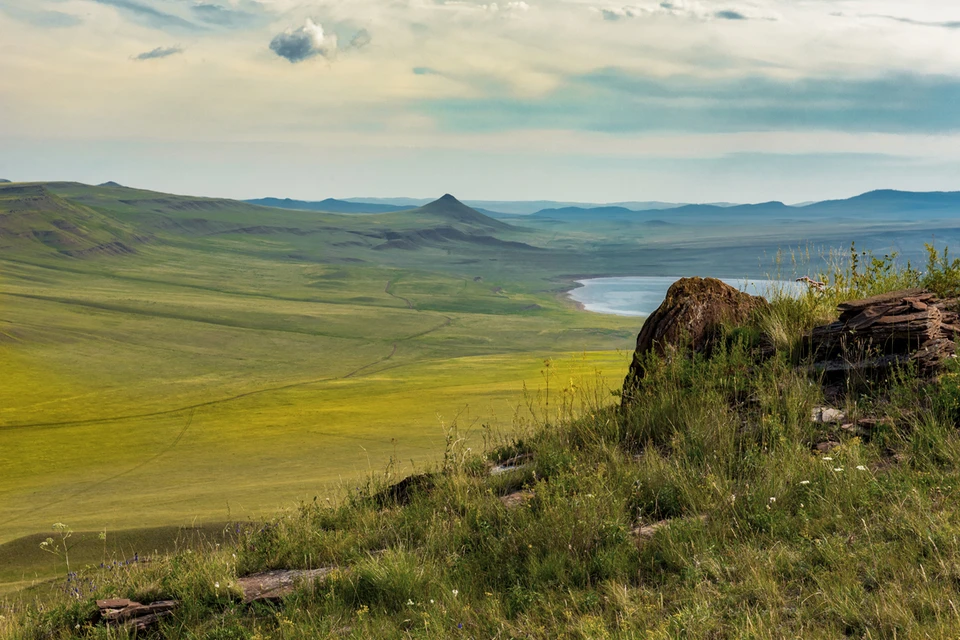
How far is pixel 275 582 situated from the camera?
5.97 m

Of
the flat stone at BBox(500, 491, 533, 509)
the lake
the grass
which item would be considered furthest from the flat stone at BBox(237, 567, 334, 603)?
the lake

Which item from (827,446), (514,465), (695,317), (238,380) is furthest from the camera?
(238,380)

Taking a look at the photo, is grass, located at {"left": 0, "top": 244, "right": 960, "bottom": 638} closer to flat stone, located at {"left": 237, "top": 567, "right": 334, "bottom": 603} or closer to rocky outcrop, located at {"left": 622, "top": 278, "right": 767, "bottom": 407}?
flat stone, located at {"left": 237, "top": 567, "right": 334, "bottom": 603}

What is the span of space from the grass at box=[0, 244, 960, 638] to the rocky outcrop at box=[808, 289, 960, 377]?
0.95 ft

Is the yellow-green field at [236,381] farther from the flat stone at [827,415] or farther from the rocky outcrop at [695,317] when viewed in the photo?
the flat stone at [827,415]

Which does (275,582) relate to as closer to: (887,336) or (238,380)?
(887,336)

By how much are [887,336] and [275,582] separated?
19.8 feet

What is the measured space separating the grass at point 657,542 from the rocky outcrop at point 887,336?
0.29 metres

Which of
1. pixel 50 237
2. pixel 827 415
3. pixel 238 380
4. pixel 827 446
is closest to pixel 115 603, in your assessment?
pixel 827 446

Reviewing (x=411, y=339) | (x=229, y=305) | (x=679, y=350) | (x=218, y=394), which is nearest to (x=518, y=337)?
(x=411, y=339)

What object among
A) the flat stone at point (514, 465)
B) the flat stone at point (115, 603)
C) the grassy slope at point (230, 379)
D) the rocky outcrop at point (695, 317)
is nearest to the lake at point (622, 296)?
the grassy slope at point (230, 379)

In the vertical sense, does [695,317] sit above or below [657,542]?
above

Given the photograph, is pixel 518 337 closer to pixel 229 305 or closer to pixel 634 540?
pixel 229 305

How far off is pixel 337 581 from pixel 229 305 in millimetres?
112693
